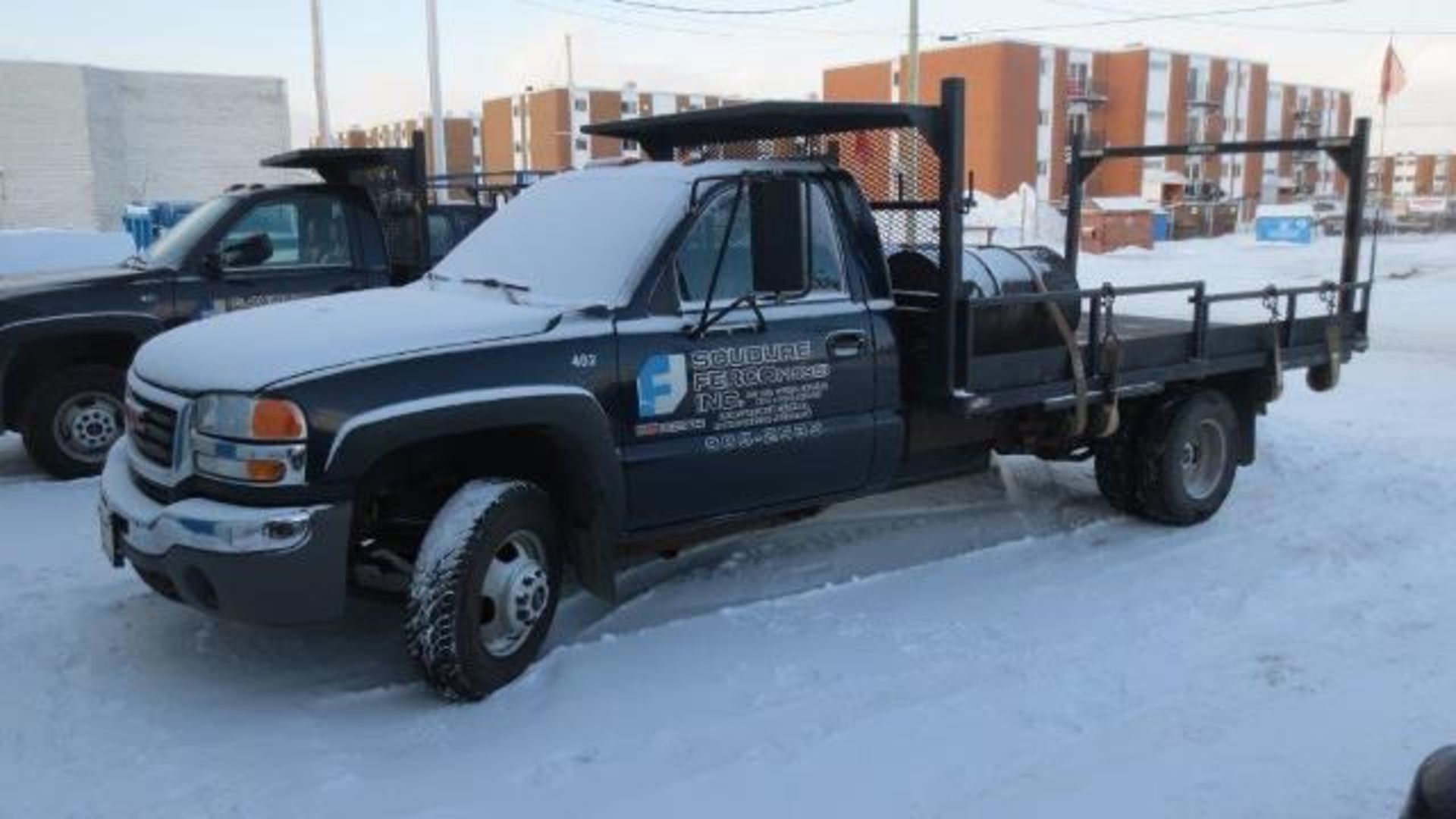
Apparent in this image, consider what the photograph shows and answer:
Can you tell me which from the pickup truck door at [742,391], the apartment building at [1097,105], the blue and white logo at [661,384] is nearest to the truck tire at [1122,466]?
the pickup truck door at [742,391]

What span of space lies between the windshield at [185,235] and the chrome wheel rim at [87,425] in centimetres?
97

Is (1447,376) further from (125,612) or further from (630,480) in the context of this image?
(125,612)

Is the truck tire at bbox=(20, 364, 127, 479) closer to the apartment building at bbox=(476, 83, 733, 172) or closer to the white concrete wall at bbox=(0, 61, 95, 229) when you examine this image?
the white concrete wall at bbox=(0, 61, 95, 229)

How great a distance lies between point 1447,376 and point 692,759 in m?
11.0

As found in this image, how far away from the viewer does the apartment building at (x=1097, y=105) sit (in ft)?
225

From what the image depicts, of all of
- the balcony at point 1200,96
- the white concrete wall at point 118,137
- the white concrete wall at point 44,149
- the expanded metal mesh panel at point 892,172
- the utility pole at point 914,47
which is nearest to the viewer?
the expanded metal mesh panel at point 892,172

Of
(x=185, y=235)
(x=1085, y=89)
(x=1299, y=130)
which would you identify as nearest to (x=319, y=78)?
(x=185, y=235)

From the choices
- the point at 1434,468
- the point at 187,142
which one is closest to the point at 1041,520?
the point at 1434,468

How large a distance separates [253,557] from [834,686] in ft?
6.92

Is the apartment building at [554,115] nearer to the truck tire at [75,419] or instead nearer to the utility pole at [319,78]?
the utility pole at [319,78]

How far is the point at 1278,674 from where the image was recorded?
4.89 meters

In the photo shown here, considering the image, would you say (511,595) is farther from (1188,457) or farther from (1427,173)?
(1427,173)

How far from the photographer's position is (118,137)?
43.3 m

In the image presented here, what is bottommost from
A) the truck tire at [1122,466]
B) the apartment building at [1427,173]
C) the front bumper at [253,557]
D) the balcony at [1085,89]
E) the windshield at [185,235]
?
the truck tire at [1122,466]
